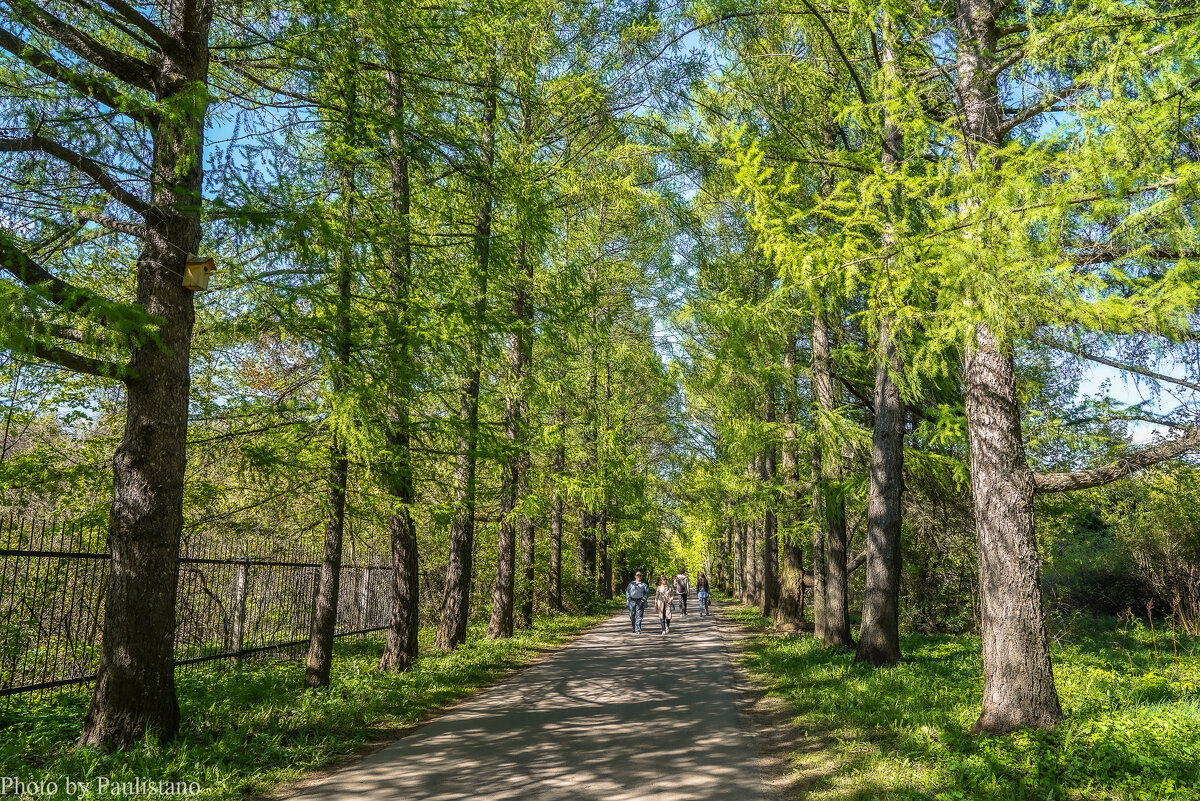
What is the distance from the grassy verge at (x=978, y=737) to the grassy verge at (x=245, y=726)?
14.3 ft

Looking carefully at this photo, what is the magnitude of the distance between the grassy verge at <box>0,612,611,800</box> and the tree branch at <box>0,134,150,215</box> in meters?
4.40

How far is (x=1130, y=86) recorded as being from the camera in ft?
18.9

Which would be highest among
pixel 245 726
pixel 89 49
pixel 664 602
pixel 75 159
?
pixel 89 49

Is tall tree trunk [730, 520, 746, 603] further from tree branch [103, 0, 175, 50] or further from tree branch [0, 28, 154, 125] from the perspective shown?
tree branch [0, 28, 154, 125]

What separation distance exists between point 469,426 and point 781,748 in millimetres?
5153

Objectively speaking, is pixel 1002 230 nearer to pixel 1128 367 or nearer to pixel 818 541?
pixel 1128 367

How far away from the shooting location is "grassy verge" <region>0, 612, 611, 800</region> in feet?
16.9

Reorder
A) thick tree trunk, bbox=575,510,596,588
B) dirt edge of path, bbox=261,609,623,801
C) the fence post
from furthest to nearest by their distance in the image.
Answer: thick tree trunk, bbox=575,510,596,588 < the fence post < dirt edge of path, bbox=261,609,623,801

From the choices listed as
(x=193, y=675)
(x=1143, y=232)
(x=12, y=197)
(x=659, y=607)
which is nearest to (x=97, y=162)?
(x=12, y=197)

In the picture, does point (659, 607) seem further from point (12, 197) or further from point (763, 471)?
point (12, 197)

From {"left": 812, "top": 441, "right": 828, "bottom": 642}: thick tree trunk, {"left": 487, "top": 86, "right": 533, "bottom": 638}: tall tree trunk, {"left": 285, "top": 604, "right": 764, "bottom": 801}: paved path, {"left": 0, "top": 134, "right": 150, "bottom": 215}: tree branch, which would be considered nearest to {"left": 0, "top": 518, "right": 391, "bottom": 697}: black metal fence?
{"left": 487, "top": 86, "right": 533, "bottom": 638}: tall tree trunk

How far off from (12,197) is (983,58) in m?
8.48

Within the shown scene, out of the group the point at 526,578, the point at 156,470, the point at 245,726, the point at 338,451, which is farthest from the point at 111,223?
the point at 526,578

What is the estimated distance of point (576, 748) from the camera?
20.9 ft
